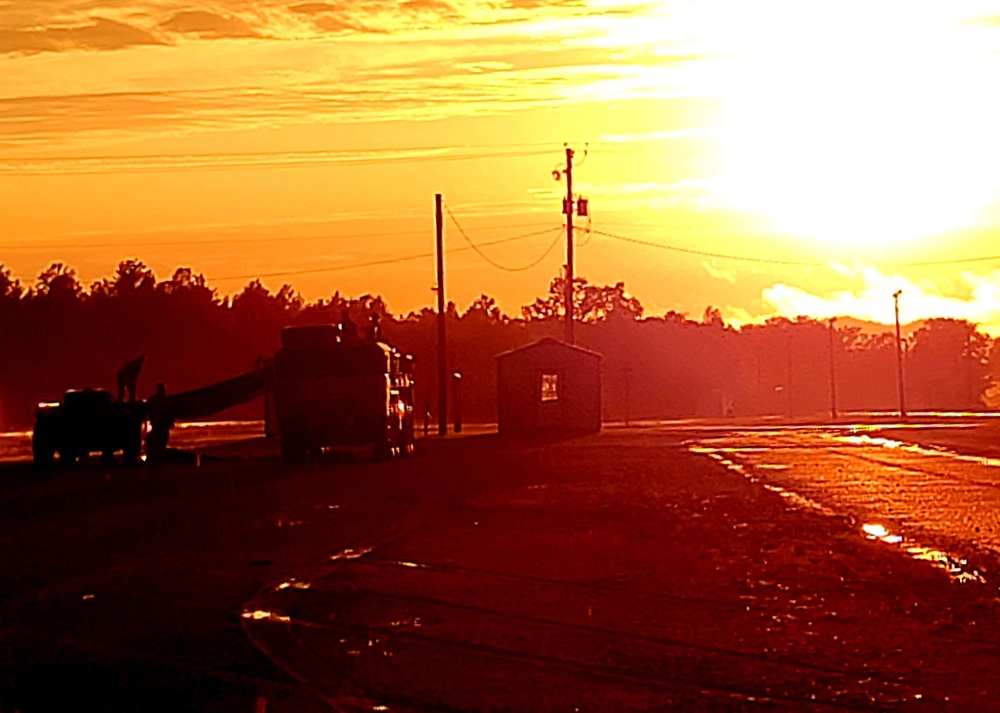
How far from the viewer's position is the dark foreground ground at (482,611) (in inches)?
424

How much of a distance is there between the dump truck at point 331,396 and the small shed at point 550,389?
81.6 feet

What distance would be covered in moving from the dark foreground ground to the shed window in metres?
42.3

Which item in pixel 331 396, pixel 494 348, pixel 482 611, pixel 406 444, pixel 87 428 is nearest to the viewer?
pixel 482 611

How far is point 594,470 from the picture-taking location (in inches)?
1449

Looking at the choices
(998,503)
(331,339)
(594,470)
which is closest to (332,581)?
(998,503)

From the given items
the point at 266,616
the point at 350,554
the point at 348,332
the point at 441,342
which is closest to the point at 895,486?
the point at 350,554

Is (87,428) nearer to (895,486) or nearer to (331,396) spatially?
(331,396)

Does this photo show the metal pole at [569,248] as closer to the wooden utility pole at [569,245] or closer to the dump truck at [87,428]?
the wooden utility pole at [569,245]

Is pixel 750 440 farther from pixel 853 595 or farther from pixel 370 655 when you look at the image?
pixel 370 655

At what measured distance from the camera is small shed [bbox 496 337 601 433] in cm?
6900

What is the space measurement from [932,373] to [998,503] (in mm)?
158921

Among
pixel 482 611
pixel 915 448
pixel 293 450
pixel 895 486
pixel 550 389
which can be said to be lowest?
Answer: pixel 482 611

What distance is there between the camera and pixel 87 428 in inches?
1751

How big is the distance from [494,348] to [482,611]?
124m
